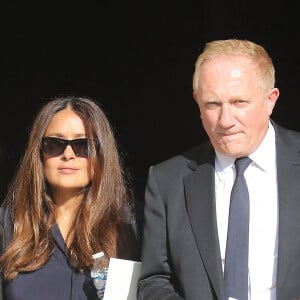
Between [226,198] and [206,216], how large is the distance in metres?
0.10

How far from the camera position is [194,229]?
2.48 m

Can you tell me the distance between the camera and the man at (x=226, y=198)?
2377 millimetres

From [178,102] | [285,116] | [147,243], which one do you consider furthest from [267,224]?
[178,102]

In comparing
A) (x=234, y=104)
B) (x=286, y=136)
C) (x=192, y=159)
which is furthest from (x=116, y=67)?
(x=234, y=104)

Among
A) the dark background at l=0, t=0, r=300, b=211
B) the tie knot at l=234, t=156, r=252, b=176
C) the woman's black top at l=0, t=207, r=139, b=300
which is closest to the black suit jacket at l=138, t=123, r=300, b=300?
the tie knot at l=234, t=156, r=252, b=176

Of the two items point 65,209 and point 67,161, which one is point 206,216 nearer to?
point 67,161

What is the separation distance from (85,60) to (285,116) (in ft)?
6.35

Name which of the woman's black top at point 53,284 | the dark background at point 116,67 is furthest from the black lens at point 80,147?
the dark background at point 116,67

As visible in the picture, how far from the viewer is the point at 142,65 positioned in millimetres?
6398

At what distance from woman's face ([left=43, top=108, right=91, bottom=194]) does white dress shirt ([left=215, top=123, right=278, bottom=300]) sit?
0.71m

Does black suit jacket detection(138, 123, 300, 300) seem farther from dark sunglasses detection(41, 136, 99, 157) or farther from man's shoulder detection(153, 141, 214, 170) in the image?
dark sunglasses detection(41, 136, 99, 157)

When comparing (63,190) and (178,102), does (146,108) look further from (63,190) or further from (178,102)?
(63,190)

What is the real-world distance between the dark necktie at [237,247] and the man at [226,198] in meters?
0.01

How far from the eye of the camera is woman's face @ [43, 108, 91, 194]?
9.87 feet
